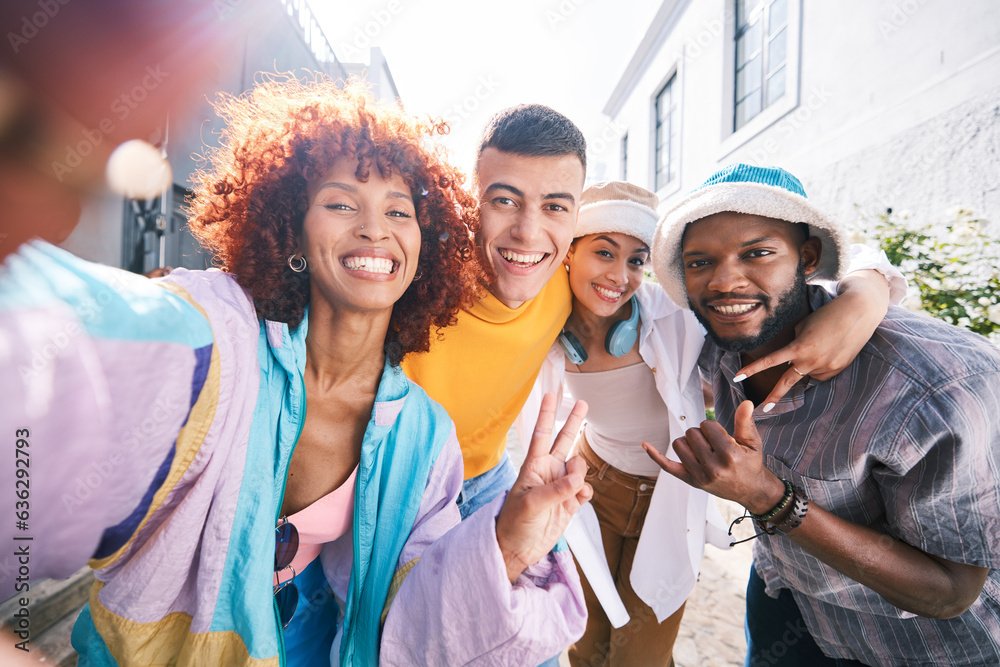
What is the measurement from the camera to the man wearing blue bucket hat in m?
1.33

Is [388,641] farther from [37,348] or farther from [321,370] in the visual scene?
[37,348]

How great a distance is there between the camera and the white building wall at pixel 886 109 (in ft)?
10.8

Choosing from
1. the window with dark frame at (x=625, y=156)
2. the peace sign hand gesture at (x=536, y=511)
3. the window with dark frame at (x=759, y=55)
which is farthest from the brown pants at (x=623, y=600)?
the window with dark frame at (x=625, y=156)

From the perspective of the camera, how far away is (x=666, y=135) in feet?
35.1

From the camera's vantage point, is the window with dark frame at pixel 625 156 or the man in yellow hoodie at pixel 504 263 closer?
the man in yellow hoodie at pixel 504 263

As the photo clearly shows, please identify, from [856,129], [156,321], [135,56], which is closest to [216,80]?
[135,56]

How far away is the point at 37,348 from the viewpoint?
2.17 feet

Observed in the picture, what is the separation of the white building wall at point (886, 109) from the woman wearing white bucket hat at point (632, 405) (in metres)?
2.95

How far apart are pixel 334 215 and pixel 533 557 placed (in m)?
1.16

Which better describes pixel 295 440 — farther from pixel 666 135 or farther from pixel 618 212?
pixel 666 135

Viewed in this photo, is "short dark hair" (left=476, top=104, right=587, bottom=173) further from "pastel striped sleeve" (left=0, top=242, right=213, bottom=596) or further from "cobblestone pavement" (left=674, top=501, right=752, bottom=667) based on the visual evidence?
"cobblestone pavement" (left=674, top=501, right=752, bottom=667)

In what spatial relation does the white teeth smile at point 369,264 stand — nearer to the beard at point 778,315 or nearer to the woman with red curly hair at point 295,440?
the woman with red curly hair at point 295,440

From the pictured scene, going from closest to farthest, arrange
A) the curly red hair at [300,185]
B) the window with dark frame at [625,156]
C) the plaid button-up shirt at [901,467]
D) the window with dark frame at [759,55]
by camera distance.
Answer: the plaid button-up shirt at [901,467]
the curly red hair at [300,185]
the window with dark frame at [759,55]
the window with dark frame at [625,156]

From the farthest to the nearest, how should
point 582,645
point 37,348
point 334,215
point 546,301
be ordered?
point 582,645 → point 546,301 → point 334,215 → point 37,348
